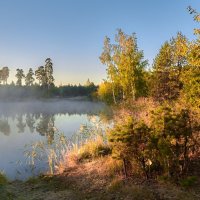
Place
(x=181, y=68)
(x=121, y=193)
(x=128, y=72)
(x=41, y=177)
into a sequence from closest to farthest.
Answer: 1. (x=121, y=193)
2. (x=41, y=177)
3. (x=181, y=68)
4. (x=128, y=72)

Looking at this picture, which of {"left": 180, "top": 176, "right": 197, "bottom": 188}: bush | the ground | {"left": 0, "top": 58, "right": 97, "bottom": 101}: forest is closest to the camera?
the ground

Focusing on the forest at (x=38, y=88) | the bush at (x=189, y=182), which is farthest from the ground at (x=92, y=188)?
the forest at (x=38, y=88)

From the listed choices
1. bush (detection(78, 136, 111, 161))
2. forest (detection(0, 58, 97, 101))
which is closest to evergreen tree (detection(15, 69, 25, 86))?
forest (detection(0, 58, 97, 101))

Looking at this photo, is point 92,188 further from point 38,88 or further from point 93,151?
point 38,88

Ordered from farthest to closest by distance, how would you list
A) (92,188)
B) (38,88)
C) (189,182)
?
1. (38,88)
2. (92,188)
3. (189,182)

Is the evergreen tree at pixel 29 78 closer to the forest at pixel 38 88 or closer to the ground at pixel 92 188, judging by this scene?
the forest at pixel 38 88

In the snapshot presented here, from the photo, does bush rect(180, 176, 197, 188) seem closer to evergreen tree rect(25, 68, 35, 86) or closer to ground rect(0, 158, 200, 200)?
ground rect(0, 158, 200, 200)

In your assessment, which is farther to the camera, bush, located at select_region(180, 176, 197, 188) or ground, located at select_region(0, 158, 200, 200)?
bush, located at select_region(180, 176, 197, 188)

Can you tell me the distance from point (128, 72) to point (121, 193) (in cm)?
3146

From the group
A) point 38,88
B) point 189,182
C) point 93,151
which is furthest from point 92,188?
point 38,88

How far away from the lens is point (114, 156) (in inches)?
397

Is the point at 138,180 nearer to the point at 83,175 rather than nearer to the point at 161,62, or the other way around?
the point at 83,175

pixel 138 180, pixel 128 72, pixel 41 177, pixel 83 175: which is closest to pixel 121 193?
pixel 138 180

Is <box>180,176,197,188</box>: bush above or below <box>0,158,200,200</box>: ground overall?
above
